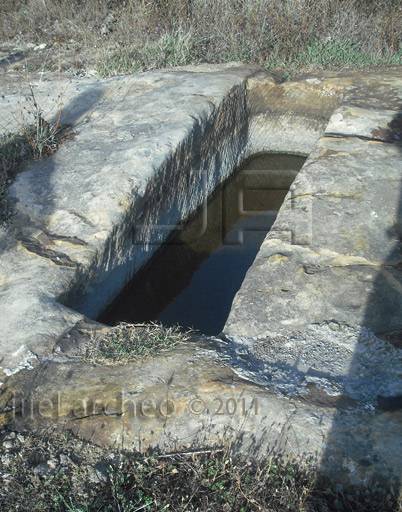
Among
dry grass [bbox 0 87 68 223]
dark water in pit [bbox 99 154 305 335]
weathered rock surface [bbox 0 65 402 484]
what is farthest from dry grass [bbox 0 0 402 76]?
dry grass [bbox 0 87 68 223]

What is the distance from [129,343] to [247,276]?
2.96 ft

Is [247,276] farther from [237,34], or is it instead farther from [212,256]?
[237,34]

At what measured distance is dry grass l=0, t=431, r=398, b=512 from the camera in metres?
2.59

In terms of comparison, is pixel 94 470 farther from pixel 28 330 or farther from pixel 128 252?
pixel 128 252

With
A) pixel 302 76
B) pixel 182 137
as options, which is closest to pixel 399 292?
pixel 182 137

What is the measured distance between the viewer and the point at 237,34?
7.09 metres

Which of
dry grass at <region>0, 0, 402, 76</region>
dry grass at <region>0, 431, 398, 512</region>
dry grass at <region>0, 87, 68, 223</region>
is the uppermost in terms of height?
dry grass at <region>0, 0, 402, 76</region>

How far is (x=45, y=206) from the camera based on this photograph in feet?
14.6

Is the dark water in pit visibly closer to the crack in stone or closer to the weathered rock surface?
the weathered rock surface

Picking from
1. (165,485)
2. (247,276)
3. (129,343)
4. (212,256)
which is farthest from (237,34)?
(165,485)

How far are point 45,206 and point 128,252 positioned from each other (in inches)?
25.6

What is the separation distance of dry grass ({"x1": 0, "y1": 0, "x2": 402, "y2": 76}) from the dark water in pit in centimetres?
118

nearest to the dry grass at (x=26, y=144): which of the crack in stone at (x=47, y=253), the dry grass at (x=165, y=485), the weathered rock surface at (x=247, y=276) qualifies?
the weathered rock surface at (x=247, y=276)

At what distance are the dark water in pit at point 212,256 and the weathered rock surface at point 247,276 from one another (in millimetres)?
168
